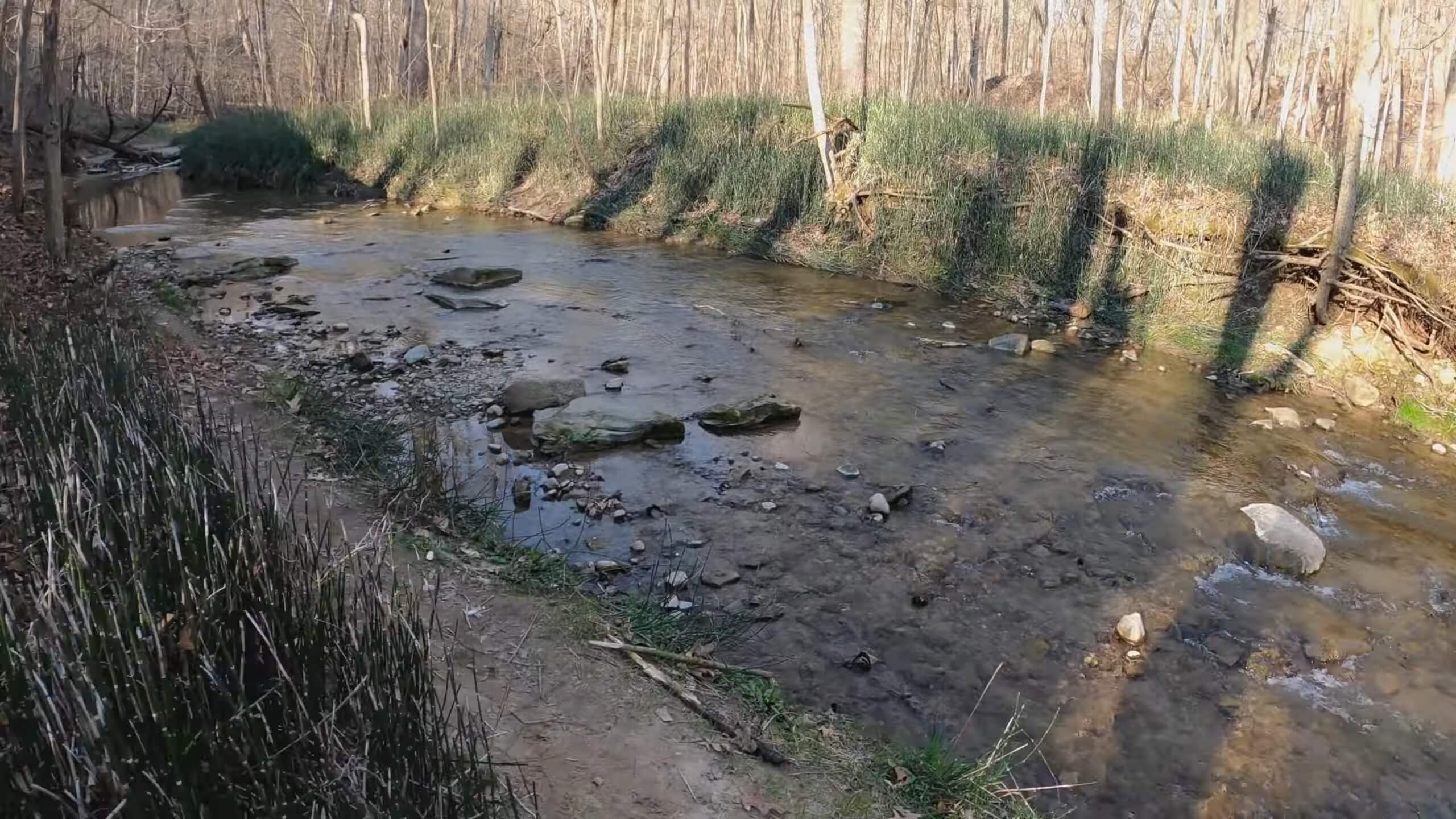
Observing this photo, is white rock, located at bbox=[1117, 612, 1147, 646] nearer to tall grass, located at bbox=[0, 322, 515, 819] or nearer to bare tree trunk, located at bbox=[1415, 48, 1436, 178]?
tall grass, located at bbox=[0, 322, 515, 819]

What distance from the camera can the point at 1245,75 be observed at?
20.7m

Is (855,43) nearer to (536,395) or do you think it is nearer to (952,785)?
(536,395)

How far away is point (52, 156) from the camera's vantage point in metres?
7.36

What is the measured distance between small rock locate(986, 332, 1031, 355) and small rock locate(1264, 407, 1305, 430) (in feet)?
5.97

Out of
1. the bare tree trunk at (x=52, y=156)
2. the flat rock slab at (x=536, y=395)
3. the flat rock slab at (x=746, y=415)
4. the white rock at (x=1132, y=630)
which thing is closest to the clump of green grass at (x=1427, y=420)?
the white rock at (x=1132, y=630)

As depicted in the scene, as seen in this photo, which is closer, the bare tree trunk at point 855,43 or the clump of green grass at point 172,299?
the clump of green grass at point 172,299

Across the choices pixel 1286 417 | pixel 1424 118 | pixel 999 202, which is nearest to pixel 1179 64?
pixel 1424 118

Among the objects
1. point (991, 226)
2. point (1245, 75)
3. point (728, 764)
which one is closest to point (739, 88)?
point (991, 226)

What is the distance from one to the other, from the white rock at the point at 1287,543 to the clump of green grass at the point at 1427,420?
2.31 m

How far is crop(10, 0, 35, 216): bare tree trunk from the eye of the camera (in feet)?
25.6

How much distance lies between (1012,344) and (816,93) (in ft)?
14.1

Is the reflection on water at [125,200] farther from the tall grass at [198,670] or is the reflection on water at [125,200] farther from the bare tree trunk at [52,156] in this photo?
the tall grass at [198,670]

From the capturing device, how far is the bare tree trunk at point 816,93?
1033cm

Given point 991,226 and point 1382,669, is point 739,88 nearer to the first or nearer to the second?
point 991,226
